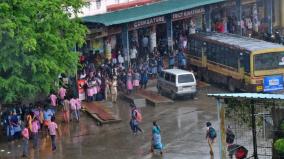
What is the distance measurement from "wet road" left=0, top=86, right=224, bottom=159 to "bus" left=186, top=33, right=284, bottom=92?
2.25 meters

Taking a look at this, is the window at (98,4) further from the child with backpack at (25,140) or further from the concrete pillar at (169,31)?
the child with backpack at (25,140)

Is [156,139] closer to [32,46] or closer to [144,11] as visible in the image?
[32,46]

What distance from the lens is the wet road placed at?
93.4 feet

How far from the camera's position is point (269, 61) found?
3581 centimetres

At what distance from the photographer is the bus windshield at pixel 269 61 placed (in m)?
35.7

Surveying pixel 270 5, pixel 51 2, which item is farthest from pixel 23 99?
pixel 270 5

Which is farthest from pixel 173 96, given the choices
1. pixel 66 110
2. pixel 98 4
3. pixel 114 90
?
pixel 98 4

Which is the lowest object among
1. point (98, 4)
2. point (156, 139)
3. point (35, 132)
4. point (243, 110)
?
point (156, 139)

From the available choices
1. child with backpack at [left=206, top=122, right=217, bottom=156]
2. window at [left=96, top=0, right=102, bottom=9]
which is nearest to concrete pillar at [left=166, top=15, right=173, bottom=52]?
window at [left=96, top=0, right=102, bottom=9]

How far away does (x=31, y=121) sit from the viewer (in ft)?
97.3

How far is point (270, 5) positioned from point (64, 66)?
2371cm

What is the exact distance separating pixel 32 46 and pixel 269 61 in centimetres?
1273

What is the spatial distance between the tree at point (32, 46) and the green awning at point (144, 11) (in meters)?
6.97

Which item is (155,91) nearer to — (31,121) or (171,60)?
(171,60)
